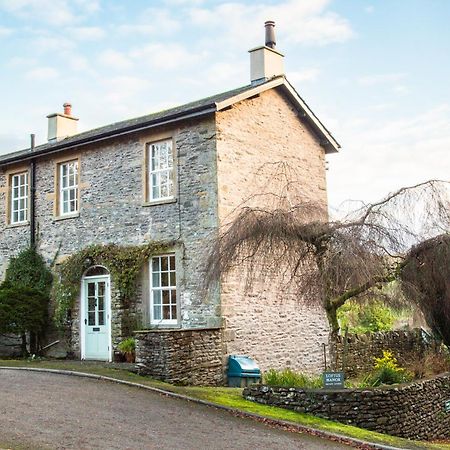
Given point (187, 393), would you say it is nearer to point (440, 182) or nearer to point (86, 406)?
point (86, 406)

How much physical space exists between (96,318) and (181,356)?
482 cm

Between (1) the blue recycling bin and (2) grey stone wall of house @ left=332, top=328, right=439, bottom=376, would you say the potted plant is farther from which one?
(2) grey stone wall of house @ left=332, top=328, right=439, bottom=376

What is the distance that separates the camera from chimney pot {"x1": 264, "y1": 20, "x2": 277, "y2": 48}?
19.6 meters

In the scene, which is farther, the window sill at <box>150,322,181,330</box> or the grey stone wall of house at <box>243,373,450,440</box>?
the window sill at <box>150,322,181,330</box>

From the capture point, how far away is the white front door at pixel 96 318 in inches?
717

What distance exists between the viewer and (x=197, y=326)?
1638 cm

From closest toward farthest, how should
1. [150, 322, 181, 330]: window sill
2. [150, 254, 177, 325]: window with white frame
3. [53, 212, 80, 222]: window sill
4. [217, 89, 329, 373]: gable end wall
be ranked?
[217, 89, 329, 373]: gable end wall, [150, 322, 181, 330]: window sill, [150, 254, 177, 325]: window with white frame, [53, 212, 80, 222]: window sill

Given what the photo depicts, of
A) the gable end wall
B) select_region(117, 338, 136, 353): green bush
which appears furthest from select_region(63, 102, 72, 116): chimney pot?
select_region(117, 338, 136, 353): green bush

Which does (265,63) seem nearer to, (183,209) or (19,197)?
(183,209)

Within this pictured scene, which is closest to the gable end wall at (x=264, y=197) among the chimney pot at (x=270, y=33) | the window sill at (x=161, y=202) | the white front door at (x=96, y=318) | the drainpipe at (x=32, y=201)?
the window sill at (x=161, y=202)

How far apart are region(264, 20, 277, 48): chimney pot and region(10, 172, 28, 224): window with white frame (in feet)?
28.8

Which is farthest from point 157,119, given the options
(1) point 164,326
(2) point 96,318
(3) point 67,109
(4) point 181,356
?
(3) point 67,109

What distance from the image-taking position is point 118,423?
33.9ft

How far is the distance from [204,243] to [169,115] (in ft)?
11.4
